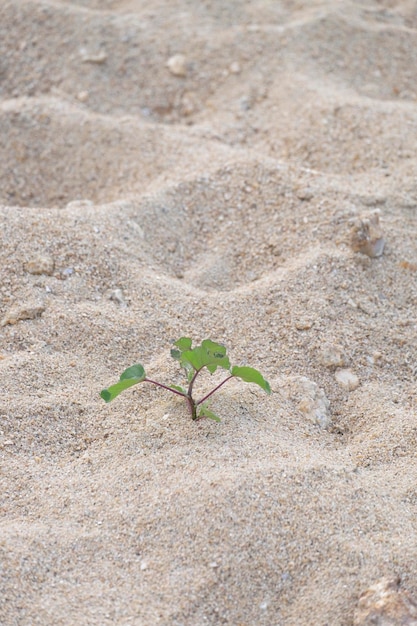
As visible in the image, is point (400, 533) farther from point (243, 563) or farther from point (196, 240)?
point (196, 240)

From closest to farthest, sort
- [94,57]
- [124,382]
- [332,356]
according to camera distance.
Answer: [124,382], [332,356], [94,57]

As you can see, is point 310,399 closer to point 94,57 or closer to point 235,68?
point 235,68

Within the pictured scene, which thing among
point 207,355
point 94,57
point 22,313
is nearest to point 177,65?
point 94,57

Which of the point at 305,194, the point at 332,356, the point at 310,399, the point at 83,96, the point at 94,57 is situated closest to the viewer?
the point at 310,399

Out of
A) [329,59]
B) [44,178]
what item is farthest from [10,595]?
[329,59]

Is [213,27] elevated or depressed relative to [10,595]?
elevated

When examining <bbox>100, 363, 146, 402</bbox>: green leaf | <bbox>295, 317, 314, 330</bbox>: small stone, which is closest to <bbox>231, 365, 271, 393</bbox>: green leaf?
<bbox>100, 363, 146, 402</bbox>: green leaf
